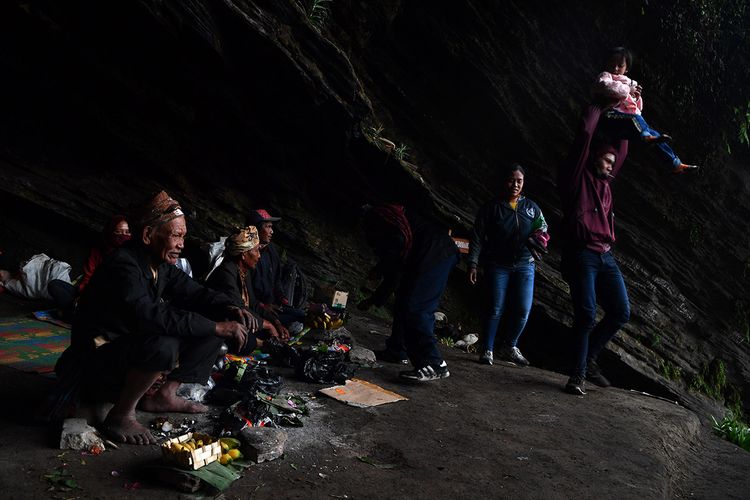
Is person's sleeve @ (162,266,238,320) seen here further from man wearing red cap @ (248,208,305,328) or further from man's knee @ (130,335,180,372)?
man wearing red cap @ (248,208,305,328)

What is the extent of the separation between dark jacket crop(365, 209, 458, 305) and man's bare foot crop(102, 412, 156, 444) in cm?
251

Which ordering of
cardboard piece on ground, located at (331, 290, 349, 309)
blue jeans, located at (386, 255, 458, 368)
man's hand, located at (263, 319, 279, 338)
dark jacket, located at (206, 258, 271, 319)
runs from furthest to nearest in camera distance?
cardboard piece on ground, located at (331, 290, 349, 309) → man's hand, located at (263, 319, 279, 338) → blue jeans, located at (386, 255, 458, 368) → dark jacket, located at (206, 258, 271, 319)

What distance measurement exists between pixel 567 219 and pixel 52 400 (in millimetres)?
4353

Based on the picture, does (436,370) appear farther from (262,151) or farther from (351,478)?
(262,151)

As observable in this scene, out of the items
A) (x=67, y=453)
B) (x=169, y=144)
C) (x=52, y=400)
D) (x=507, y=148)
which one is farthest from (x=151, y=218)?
(x=507, y=148)

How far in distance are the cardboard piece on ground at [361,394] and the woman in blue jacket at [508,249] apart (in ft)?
6.71

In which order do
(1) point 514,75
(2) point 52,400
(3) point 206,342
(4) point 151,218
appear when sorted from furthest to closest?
(1) point 514,75 → (3) point 206,342 → (4) point 151,218 → (2) point 52,400

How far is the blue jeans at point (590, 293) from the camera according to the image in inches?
188

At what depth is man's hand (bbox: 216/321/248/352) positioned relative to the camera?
9.75 ft

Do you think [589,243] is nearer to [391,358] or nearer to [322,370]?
[391,358]

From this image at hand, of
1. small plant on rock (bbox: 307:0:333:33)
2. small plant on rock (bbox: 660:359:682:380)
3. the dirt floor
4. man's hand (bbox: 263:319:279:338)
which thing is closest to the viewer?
the dirt floor

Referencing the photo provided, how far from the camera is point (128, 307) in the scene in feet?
8.92

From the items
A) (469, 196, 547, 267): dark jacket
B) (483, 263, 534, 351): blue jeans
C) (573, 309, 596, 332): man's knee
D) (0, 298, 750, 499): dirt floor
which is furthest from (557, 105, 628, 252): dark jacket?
(0, 298, 750, 499): dirt floor

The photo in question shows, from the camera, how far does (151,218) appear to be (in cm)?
298
